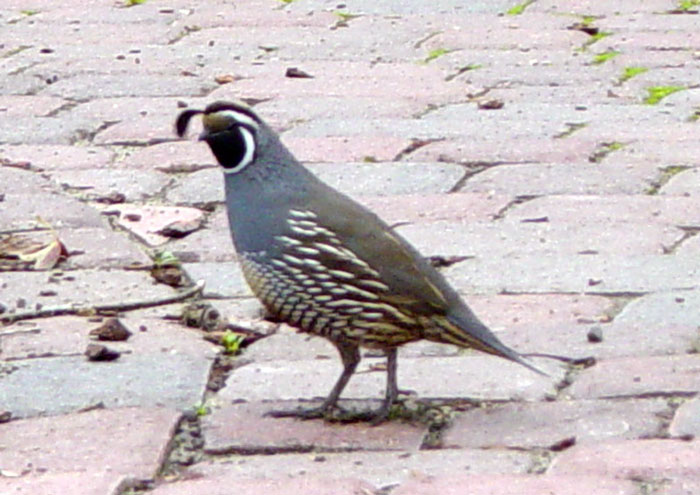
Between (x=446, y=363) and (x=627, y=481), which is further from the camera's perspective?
(x=446, y=363)

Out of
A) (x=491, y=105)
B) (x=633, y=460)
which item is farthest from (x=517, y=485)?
(x=491, y=105)

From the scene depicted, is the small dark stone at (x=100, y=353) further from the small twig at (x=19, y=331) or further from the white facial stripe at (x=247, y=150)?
the white facial stripe at (x=247, y=150)

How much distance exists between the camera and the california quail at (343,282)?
13.3 feet

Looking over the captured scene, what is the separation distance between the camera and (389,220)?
5547mm

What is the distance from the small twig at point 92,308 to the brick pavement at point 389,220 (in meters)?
0.03

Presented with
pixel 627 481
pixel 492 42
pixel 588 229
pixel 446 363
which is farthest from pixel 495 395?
pixel 492 42

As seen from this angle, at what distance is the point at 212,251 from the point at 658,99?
237 centimetres

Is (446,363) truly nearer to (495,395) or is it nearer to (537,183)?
(495,395)

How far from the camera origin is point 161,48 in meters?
7.96

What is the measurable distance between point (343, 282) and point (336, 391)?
25 centimetres

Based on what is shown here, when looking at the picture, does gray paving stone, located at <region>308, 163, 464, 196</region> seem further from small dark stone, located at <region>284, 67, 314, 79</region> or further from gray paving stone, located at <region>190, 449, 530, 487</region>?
gray paving stone, located at <region>190, 449, 530, 487</region>

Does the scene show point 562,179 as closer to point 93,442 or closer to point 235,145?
point 235,145

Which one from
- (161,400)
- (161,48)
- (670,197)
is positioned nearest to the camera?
(161,400)

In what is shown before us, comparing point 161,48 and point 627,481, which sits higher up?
point 627,481
